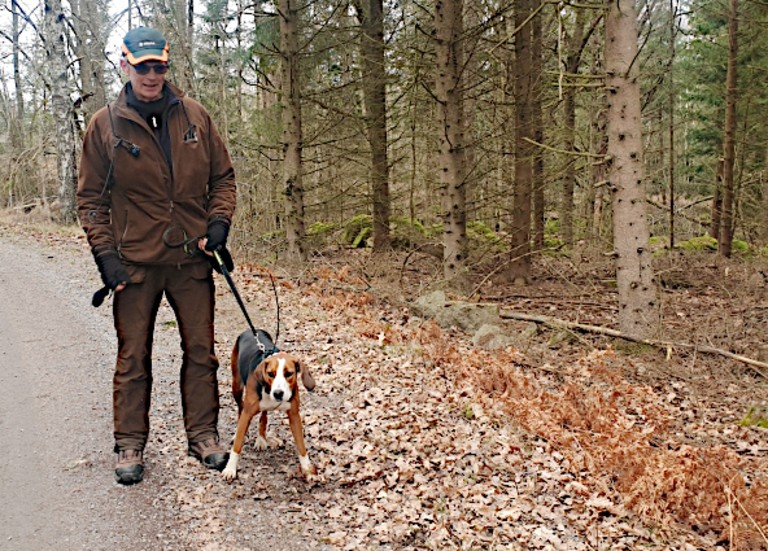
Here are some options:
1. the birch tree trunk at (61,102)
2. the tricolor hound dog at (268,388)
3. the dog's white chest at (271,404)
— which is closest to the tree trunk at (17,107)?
the birch tree trunk at (61,102)

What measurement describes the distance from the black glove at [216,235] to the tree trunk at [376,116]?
10.1 meters

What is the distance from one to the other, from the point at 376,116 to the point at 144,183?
10.8m

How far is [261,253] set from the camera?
47.1 feet

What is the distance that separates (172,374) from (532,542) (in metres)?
4.33

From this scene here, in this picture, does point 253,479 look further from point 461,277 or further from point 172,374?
point 461,277

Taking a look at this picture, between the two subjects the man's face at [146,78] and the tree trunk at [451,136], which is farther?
the tree trunk at [451,136]

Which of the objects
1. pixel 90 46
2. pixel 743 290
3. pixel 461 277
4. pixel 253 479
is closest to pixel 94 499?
pixel 253 479

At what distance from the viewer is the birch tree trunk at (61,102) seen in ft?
53.8

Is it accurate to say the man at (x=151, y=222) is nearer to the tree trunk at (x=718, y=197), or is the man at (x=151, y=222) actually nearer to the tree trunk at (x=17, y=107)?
the tree trunk at (x=718, y=197)

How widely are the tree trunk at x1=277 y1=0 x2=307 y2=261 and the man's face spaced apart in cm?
848

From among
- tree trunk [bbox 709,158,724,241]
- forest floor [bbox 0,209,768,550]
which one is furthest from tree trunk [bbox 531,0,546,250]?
tree trunk [bbox 709,158,724,241]

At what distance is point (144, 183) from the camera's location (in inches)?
170

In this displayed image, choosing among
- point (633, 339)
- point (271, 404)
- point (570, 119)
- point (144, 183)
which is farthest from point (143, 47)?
point (570, 119)

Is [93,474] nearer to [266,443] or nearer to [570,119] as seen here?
[266,443]
